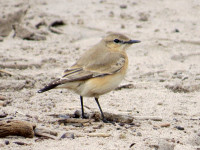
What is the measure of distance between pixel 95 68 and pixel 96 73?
0.11 m

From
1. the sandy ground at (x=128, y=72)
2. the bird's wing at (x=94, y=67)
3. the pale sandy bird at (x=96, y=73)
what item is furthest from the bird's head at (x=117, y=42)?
the sandy ground at (x=128, y=72)

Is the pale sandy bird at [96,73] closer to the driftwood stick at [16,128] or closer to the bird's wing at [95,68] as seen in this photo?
the bird's wing at [95,68]

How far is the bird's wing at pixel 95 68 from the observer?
22.0 ft

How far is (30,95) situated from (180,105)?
218 cm

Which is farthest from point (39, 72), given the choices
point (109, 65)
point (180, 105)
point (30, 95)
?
point (180, 105)

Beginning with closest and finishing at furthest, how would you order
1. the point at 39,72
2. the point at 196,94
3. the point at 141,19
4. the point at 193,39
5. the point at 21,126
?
the point at 21,126
the point at 196,94
the point at 39,72
the point at 193,39
the point at 141,19

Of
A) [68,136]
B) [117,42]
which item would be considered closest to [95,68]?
[117,42]

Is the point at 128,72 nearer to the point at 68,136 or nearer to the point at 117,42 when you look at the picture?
the point at 117,42

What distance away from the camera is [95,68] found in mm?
6965

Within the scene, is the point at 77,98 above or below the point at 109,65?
below

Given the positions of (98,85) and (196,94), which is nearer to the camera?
(98,85)

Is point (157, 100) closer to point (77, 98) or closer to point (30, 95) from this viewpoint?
point (77, 98)

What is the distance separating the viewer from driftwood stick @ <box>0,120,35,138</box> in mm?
5480

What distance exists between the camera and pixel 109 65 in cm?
704
